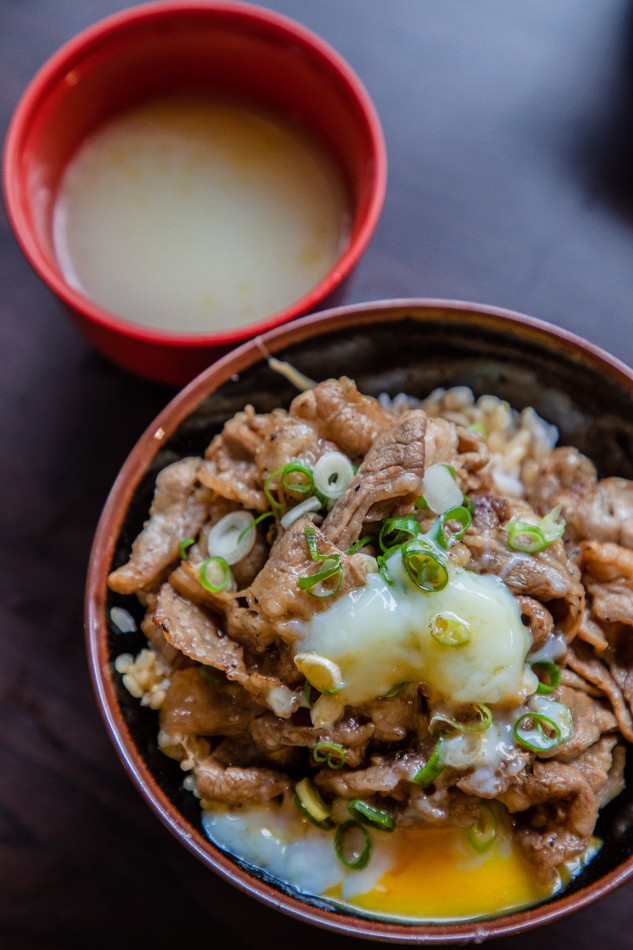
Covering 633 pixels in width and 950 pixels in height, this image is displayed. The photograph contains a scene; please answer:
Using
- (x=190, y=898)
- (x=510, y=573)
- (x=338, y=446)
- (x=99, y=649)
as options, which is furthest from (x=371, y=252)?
(x=190, y=898)

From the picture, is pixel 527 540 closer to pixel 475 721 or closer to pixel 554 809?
pixel 475 721

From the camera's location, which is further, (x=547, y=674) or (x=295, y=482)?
(x=295, y=482)

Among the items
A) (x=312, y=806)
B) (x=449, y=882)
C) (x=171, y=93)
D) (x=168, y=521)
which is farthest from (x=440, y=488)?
(x=171, y=93)

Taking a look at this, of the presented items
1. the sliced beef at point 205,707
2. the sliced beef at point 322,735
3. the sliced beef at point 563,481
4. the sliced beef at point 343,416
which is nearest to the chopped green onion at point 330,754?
the sliced beef at point 322,735

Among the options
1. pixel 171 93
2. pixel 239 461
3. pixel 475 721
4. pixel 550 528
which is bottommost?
pixel 475 721

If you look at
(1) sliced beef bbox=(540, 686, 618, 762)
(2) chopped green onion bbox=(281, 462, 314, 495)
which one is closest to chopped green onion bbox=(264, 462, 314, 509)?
(2) chopped green onion bbox=(281, 462, 314, 495)

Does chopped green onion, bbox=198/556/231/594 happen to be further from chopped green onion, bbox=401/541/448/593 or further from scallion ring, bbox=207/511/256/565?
chopped green onion, bbox=401/541/448/593
